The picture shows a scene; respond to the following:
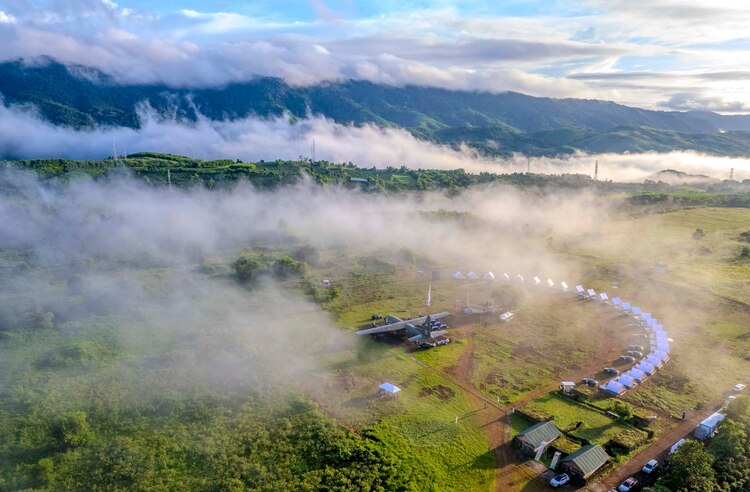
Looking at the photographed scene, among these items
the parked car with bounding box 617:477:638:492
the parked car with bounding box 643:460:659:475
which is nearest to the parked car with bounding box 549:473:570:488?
the parked car with bounding box 617:477:638:492

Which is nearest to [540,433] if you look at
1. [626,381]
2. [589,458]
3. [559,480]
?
[589,458]

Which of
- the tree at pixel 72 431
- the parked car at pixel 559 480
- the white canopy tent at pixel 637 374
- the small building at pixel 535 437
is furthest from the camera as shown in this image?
the white canopy tent at pixel 637 374

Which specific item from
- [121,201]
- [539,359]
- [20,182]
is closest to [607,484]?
[539,359]

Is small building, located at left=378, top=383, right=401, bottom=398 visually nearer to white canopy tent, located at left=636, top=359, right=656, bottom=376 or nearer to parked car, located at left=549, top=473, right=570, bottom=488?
parked car, located at left=549, top=473, right=570, bottom=488

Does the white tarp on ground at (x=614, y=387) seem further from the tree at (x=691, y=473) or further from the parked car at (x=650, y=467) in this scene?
the tree at (x=691, y=473)

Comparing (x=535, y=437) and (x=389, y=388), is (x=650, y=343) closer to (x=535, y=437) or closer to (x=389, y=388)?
(x=535, y=437)

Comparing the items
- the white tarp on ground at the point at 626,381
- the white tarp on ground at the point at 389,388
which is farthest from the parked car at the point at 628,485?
the white tarp on ground at the point at 389,388

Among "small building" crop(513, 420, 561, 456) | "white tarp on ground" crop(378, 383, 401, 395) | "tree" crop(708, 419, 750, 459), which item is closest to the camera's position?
"tree" crop(708, 419, 750, 459)
